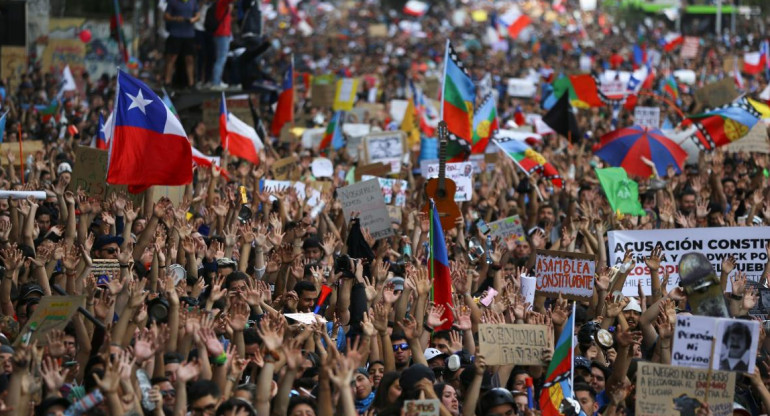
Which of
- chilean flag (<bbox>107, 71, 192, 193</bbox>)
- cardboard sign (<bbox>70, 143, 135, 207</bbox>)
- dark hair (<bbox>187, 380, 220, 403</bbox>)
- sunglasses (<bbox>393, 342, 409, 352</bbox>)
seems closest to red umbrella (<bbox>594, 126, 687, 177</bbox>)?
cardboard sign (<bbox>70, 143, 135, 207</bbox>)

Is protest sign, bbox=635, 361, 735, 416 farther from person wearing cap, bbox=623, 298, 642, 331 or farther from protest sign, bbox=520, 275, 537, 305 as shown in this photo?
protest sign, bbox=520, 275, 537, 305

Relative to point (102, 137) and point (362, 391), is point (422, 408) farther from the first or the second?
point (102, 137)

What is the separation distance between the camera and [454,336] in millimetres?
8477

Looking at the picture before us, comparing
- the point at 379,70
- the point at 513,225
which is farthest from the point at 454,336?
the point at 379,70

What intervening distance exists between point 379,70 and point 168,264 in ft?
90.7

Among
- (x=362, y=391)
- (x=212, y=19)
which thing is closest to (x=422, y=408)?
(x=362, y=391)

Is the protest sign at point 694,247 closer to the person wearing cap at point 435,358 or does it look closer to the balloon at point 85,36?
the person wearing cap at point 435,358

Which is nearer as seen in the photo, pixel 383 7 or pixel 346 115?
pixel 346 115

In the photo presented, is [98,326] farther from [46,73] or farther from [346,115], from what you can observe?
[46,73]

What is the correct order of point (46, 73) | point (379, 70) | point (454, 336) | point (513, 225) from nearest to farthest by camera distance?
point (454, 336) → point (513, 225) → point (46, 73) → point (379, 70)

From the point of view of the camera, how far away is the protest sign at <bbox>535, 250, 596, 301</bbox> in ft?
31.6

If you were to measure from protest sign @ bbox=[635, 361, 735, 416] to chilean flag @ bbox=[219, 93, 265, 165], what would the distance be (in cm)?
929

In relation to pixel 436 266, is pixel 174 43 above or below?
above

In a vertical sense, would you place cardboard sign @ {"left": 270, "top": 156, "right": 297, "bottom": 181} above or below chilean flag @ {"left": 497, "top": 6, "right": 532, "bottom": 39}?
below
